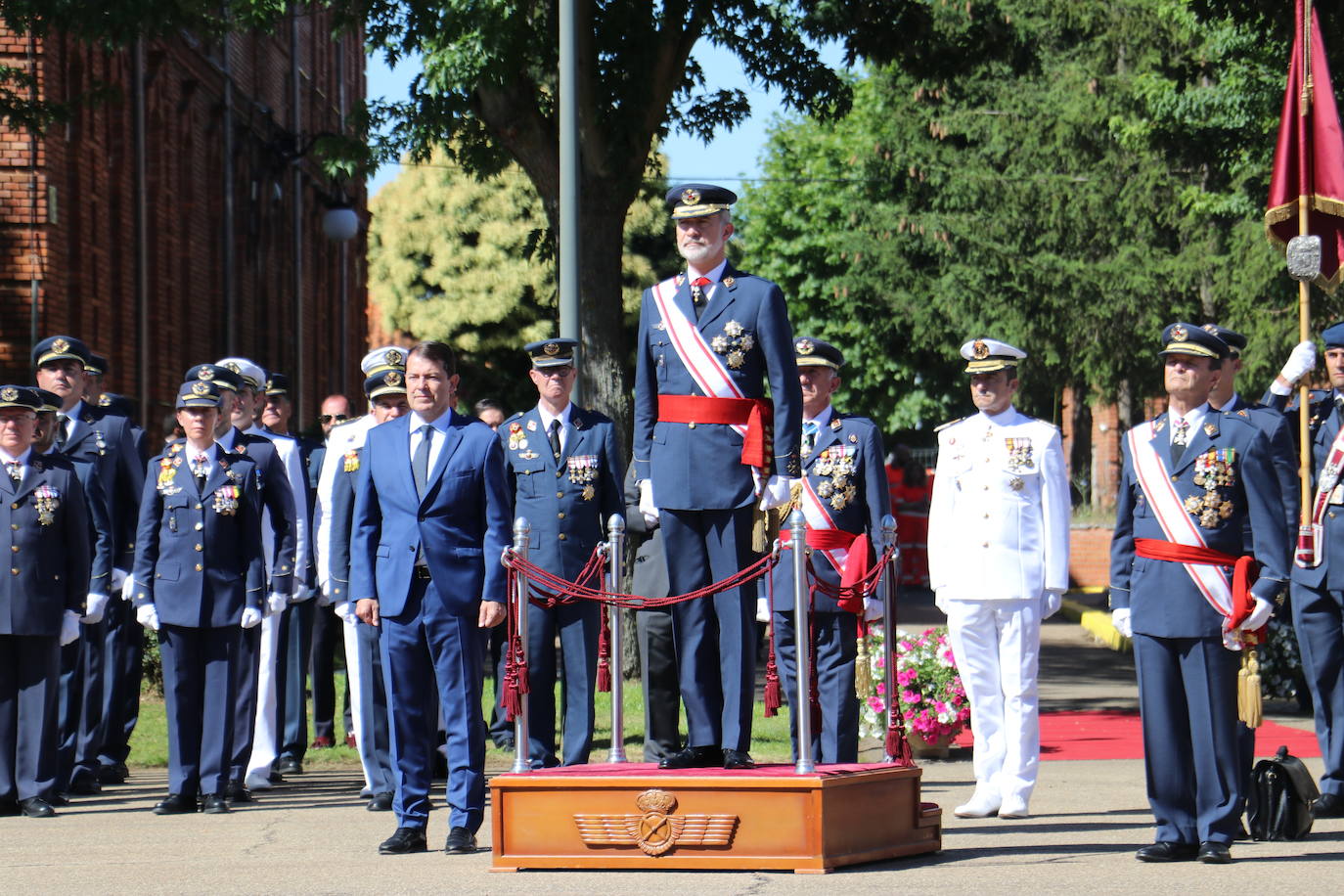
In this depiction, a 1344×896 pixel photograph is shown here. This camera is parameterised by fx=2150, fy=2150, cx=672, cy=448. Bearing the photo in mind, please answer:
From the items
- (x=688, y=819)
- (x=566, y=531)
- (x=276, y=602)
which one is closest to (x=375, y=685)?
(x=276, y=602)

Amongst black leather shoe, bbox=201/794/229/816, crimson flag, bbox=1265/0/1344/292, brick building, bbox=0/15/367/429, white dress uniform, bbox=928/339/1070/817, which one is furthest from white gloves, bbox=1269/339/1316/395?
brick building, bbox=0/15/367/429

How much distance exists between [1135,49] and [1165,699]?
113ft

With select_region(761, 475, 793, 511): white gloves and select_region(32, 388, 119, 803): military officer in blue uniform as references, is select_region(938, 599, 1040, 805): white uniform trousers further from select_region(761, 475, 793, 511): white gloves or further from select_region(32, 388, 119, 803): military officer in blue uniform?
select_region(32, 388, 119, 803): military officer in blue uniform

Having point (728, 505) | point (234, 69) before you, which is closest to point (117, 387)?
point (234, 69)

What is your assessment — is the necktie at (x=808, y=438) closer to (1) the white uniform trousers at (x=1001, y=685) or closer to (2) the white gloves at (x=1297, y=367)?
(1) the white uniform trousers at (x=1001, y=685)

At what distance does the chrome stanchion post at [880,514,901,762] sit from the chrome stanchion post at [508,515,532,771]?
1.62 m

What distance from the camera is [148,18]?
56.4ft

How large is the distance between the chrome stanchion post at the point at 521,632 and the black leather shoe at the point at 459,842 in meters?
0.39

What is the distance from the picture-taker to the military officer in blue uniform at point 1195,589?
8820 millimetres

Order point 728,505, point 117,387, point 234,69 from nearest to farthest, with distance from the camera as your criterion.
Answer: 1. point 728,505
2. point 117,387
3. point 234,69

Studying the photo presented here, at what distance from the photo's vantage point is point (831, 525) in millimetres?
10695

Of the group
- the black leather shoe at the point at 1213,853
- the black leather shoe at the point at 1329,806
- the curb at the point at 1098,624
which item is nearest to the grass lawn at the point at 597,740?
the black leather shoe at the point at 1329,806

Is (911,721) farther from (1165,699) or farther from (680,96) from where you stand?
(680,96)

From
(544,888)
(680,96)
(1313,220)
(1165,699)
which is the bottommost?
(544,888)
